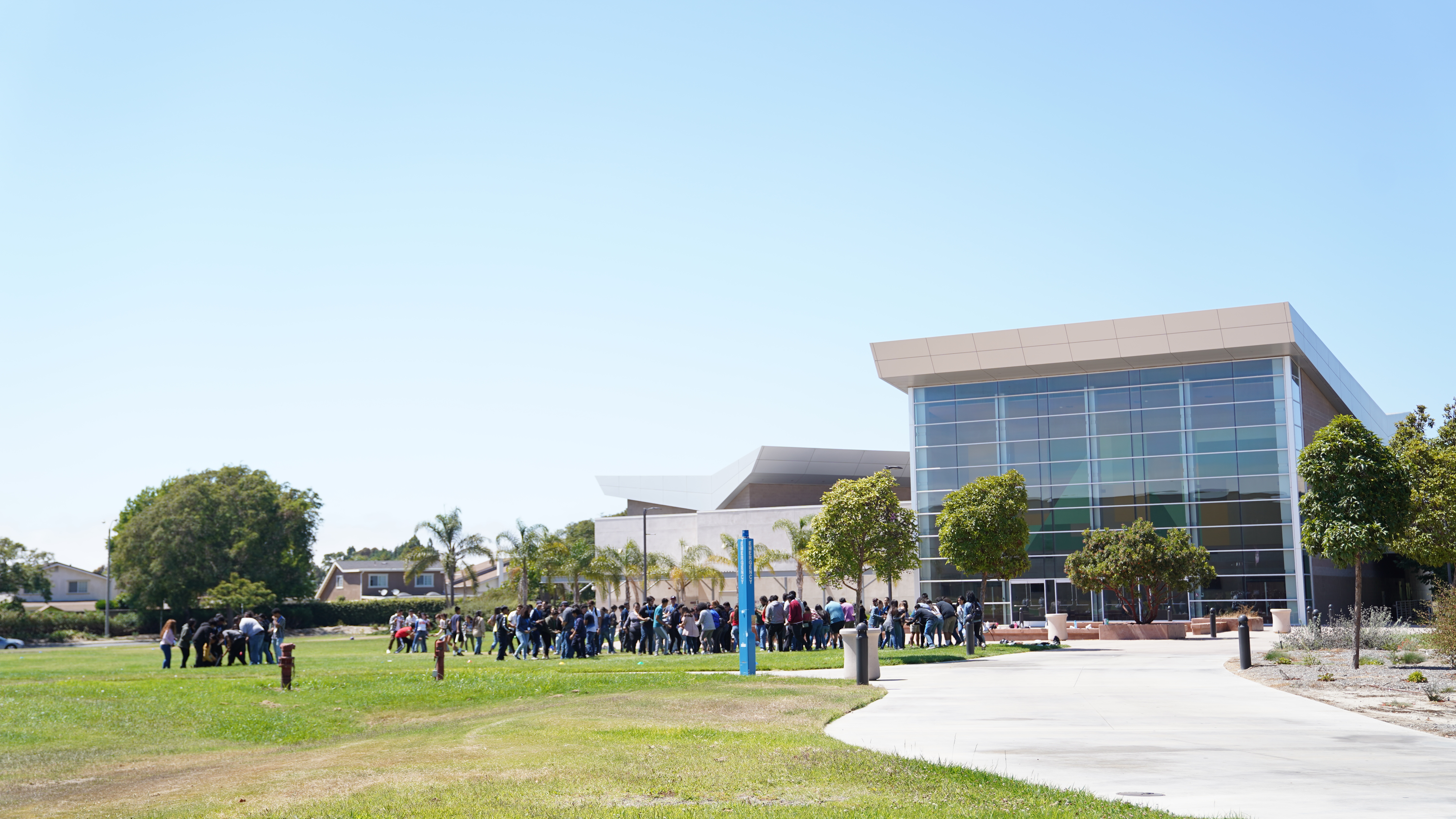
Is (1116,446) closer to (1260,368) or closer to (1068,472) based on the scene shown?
(1068,472)

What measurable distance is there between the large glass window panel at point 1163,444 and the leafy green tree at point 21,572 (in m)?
69.4

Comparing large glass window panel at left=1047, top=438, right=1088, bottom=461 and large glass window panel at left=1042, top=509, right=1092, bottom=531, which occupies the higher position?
large glass window panel at left=1047, top=438, right=1088, bottom=461

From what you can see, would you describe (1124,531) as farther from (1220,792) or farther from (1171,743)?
(1220,792)

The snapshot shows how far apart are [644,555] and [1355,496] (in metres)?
45.7

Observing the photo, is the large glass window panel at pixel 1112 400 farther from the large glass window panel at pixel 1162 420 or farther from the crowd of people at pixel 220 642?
the crowd of people at pixel 220 642

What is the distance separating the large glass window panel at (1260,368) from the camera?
148 feet

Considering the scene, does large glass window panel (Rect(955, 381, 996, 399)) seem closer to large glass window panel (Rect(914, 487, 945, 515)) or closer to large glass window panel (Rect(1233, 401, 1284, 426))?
large glass window panel (Rect(914, 487, 945, 515))

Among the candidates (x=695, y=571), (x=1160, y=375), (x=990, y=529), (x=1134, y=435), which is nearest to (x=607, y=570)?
(x=695, y=571)

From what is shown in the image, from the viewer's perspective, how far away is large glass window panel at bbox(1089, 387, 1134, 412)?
156 feet

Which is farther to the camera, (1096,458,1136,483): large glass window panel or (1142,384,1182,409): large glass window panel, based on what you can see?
(1096,458,1136,483): large glass window panel

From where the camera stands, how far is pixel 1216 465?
1805 inches

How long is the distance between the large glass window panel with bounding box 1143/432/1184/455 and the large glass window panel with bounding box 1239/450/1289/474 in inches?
91.9

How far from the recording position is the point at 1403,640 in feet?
86.1

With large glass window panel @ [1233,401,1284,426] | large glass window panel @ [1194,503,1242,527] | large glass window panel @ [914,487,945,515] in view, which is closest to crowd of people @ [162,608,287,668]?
large glass window panel @ [914,487,945,515]
